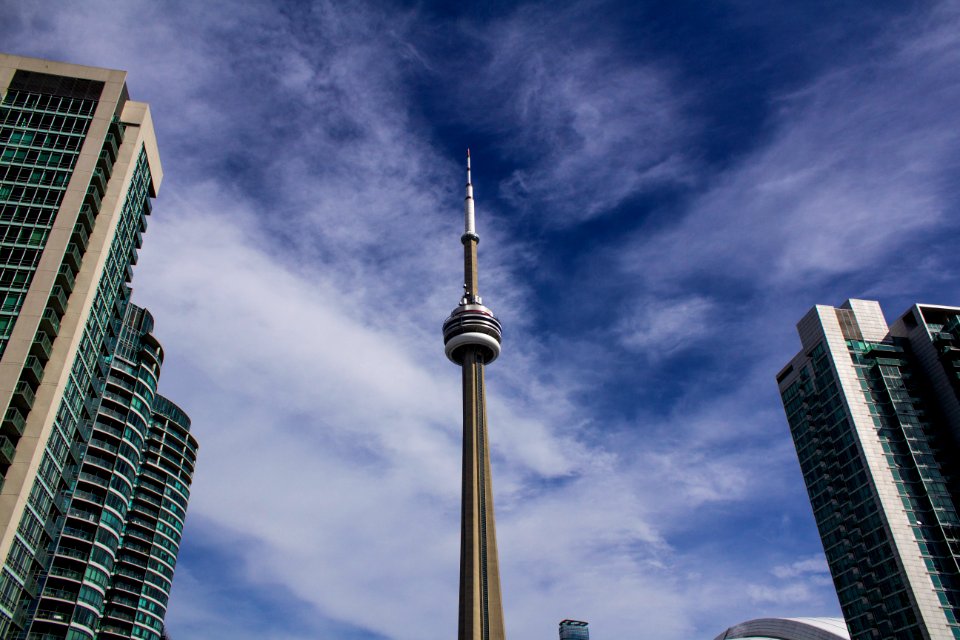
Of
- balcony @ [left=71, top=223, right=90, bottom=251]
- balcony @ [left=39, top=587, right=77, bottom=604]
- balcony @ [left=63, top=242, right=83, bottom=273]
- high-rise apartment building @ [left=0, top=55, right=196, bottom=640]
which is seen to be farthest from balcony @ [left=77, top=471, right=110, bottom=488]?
balcony @ [left=63, top=242, right=83, bottom=273]

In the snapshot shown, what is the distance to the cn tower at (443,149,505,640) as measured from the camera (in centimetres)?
13738

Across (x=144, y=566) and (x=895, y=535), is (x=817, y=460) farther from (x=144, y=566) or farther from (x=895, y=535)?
(x=144, y=566)

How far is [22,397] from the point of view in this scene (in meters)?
66.2

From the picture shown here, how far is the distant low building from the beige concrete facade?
120m

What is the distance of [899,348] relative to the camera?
395 ft

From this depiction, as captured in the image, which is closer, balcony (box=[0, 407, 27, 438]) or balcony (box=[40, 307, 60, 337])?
balcony (box=[0, 407, 27, 438])

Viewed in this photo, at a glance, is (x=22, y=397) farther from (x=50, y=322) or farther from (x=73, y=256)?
(x=73, y=256)

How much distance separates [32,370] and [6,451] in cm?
717

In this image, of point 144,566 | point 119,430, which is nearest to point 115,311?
point 119,430

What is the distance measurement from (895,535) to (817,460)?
19.3 m

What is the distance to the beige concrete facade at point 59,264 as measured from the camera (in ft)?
214

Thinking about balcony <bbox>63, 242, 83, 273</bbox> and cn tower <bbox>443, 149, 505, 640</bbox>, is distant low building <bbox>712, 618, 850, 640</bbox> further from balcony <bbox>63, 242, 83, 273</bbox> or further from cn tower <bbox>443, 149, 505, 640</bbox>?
balcony <bbox>63, 242, 83, 273</bbox>

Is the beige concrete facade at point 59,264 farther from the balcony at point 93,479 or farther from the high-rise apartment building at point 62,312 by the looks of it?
the balcony at point 93,479

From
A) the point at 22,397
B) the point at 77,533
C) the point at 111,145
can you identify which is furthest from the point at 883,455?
the point at 77,533
